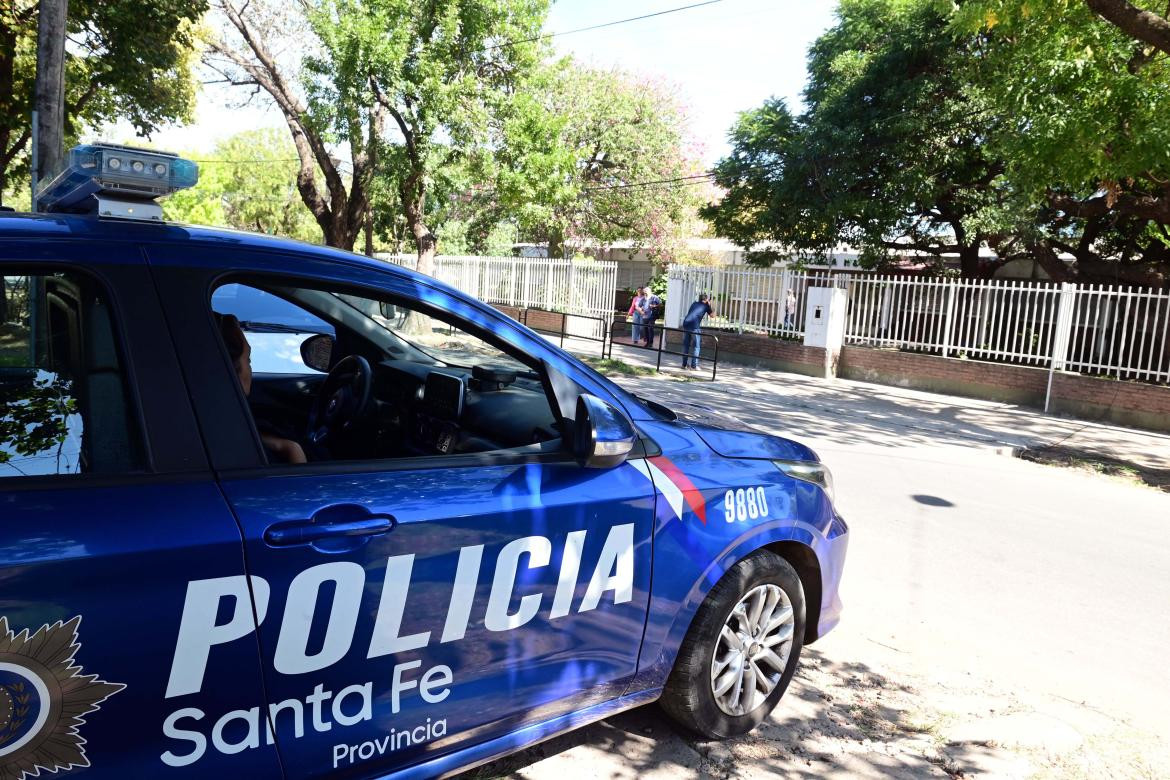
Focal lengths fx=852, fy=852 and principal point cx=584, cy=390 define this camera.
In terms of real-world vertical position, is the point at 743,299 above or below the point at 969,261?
below

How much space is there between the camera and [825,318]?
17406mm

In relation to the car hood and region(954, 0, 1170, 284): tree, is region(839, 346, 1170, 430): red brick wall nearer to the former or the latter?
region(954, 0, 1170, 284): tree

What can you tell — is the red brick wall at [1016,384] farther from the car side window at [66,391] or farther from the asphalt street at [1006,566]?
the car side window at [66,391]

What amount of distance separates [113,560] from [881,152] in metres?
19.6

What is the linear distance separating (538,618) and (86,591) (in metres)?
1.19

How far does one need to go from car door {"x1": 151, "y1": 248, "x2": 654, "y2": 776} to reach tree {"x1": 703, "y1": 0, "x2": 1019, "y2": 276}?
56.9ft

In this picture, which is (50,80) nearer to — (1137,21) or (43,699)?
(43,699)

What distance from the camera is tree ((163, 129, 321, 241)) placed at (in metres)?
Answer: 56.9

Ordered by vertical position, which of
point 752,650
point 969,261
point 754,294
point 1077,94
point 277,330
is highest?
point 1077,94

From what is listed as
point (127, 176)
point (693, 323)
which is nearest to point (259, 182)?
point (693, 323)

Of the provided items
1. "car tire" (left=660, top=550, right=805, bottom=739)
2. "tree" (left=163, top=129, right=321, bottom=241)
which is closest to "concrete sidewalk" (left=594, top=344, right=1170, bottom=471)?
"car tire" (left=660, top=550, right=805, bottom=739)

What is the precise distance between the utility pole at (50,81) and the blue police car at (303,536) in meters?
5.88

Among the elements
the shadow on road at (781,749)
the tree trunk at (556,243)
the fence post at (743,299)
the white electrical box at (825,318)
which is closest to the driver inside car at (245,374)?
the shadow on road at (781,749)

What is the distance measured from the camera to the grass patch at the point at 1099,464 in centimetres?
971
